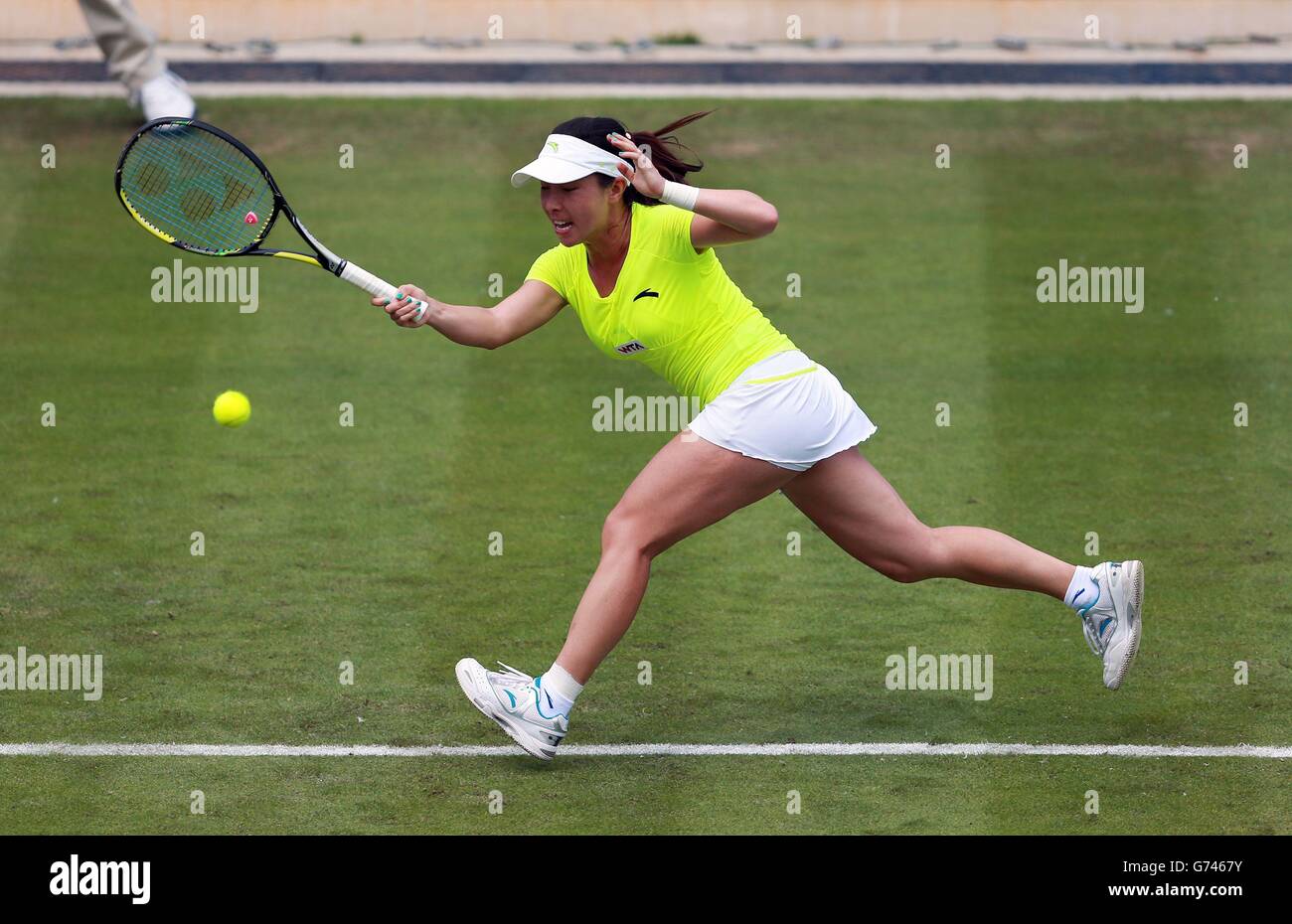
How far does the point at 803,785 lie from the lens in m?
6.29

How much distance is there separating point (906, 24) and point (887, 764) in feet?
31.3

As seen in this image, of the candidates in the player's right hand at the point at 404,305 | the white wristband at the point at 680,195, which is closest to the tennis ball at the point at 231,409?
the player's right hand at the point at 404,305

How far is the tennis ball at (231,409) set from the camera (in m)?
8.93

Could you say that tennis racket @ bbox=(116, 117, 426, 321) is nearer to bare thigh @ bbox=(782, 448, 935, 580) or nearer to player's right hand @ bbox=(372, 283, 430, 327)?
player's right hand @ bbox=(372, 283, 430, 327)

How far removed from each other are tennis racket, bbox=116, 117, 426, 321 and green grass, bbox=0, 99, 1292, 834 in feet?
5.60

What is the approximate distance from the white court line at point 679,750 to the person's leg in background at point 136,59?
7.30 m

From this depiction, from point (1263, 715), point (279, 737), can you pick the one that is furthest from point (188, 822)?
point (1263, 715)

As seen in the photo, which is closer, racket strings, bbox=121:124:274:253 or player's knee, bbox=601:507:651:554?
player's knee, bbox=601:507:651:554

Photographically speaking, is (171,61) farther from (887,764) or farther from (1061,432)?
(887,764)

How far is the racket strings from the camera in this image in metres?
6.86

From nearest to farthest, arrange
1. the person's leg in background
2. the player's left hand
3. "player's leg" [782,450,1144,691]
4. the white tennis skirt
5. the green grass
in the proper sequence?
the player's left hand, the white tennis skirt, the green grass, "player's leg" [782,450,1144,691], the person's leg in background

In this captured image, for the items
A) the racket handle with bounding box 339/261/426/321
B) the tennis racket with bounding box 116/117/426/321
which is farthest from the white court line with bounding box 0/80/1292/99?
the racket handle with bounding box 339/261/426/321

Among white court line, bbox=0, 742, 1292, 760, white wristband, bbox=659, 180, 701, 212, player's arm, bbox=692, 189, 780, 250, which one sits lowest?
white court line, bbox=0, 742, 1292, 760

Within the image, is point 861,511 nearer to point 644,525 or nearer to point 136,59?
point 644,525
